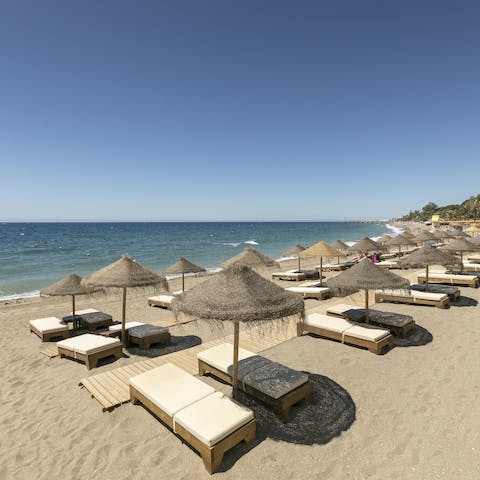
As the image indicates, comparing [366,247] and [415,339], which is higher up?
[366,247]

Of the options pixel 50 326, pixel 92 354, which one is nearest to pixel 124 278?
pixel 92 354

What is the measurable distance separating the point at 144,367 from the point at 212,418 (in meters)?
3.24

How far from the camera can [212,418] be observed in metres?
4.18

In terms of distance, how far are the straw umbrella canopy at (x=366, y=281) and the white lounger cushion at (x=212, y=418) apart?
186 inches

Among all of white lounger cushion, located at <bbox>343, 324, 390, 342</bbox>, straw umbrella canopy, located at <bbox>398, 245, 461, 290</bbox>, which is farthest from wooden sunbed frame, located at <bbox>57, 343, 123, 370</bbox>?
straw umbrella canopy, located at <bbox>398, 245, 461, 290</bbox>

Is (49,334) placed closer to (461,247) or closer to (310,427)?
(310,427)

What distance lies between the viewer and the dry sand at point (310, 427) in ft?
13.2

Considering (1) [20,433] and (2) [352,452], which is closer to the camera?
(2) [352,452]

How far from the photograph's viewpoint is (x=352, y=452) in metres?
4.24

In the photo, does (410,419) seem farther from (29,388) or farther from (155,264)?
(155,264)

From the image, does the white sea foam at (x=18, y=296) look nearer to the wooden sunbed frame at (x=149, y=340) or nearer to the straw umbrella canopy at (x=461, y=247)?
the wooden sunbed frame at (x=149, y=340)

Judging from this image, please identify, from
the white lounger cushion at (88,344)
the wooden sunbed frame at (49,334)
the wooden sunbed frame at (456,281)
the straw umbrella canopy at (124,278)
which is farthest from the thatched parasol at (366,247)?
the wooden sunbed frame at (49,334)

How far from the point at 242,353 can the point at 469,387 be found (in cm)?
430

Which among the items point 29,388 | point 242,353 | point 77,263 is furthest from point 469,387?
point 77,263
